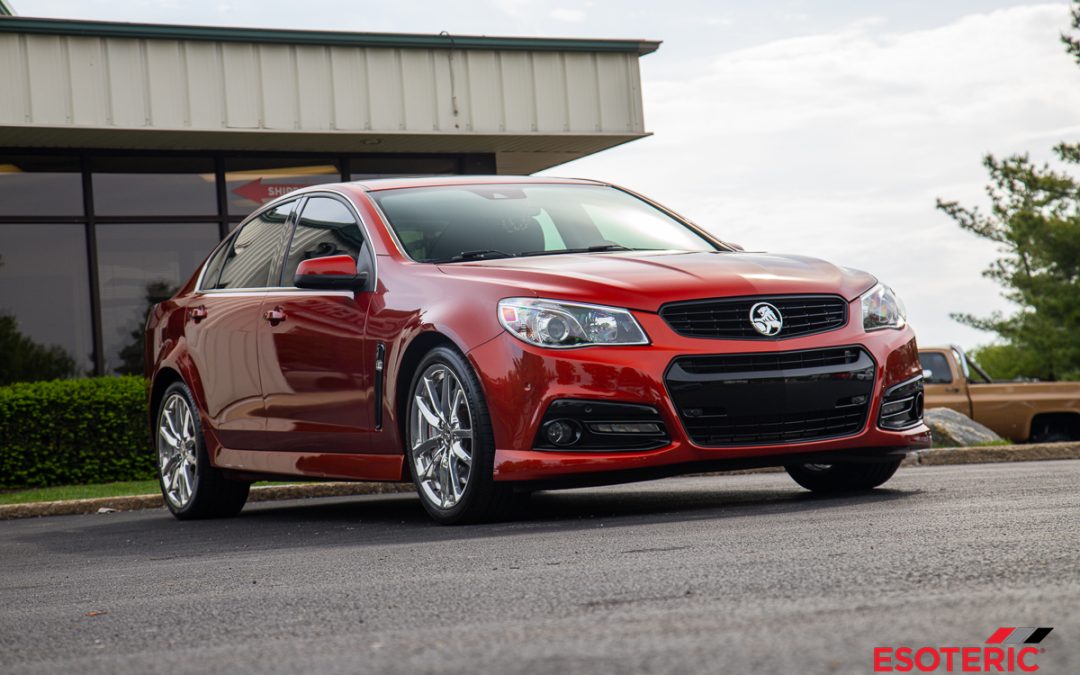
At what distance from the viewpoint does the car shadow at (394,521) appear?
21.4 ft

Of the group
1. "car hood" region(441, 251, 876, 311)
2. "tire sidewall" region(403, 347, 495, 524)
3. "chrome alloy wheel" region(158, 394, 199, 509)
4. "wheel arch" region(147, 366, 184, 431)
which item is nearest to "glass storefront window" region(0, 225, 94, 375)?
"wheel arch" region(147, 366, 184, 431)

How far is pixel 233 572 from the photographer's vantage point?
18.2ft

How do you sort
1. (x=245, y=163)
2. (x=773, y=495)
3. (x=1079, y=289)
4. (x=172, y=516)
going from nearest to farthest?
1. (x=773, y=495)
2. (x=172, y=516)
3. (x=245, y=163)
4. (x=1079, y=289)

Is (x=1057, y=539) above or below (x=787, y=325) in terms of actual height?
below

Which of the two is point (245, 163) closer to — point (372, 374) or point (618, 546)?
point (372, 374)

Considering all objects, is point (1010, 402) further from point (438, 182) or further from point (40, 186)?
point (438, 182)

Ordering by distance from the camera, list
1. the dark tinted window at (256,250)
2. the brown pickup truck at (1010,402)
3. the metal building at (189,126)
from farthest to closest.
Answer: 1. the brown pickup truck at (1010,402)
2. the metal building at (189,126)
3. the dark tinted window at (256,250)

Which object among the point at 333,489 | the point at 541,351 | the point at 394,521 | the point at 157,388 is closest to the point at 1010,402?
the point at 333,489

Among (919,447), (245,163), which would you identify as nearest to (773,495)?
(919,447)

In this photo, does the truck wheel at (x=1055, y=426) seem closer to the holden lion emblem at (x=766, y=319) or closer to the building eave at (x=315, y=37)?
the building eave at (x=315, y=37)

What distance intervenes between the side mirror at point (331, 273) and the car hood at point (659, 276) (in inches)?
19.1

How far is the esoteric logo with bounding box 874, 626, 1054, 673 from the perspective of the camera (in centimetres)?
279

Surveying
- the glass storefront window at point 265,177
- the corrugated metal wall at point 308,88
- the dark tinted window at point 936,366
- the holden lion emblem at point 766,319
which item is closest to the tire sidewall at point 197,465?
the holden lion emblem at point 766,319

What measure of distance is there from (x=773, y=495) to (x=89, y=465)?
25.5 ft
